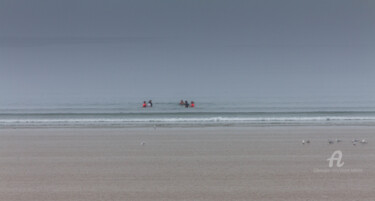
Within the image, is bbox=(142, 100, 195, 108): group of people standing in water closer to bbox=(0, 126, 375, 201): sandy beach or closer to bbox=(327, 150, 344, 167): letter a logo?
bbox=(0, 126, 375, 201): sandy beach

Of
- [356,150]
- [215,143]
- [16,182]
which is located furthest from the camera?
[215,143]

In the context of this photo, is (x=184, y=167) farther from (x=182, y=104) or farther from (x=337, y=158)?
(x=182, y=104)

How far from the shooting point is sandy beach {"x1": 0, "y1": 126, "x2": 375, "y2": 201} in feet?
9.82

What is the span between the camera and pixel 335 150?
15.4ft

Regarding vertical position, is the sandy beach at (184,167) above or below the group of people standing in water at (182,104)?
below

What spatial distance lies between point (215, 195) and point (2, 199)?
1.84 metres

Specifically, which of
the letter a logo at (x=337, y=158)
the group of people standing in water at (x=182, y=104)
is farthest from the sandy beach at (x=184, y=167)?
the group of people standing in water at (x=182, y=104)

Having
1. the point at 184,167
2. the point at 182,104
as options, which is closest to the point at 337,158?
the point at 184,167

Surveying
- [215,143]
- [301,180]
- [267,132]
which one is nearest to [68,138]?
[215,143]

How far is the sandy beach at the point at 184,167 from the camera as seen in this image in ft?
9.82

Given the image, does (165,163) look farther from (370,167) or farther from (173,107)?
(173,107)

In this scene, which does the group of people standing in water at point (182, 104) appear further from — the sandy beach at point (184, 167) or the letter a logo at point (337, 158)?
the letter a logo at point (337, 158)

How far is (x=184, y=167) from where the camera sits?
152 inches

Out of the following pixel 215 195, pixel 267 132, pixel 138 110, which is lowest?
pixel 215 195
